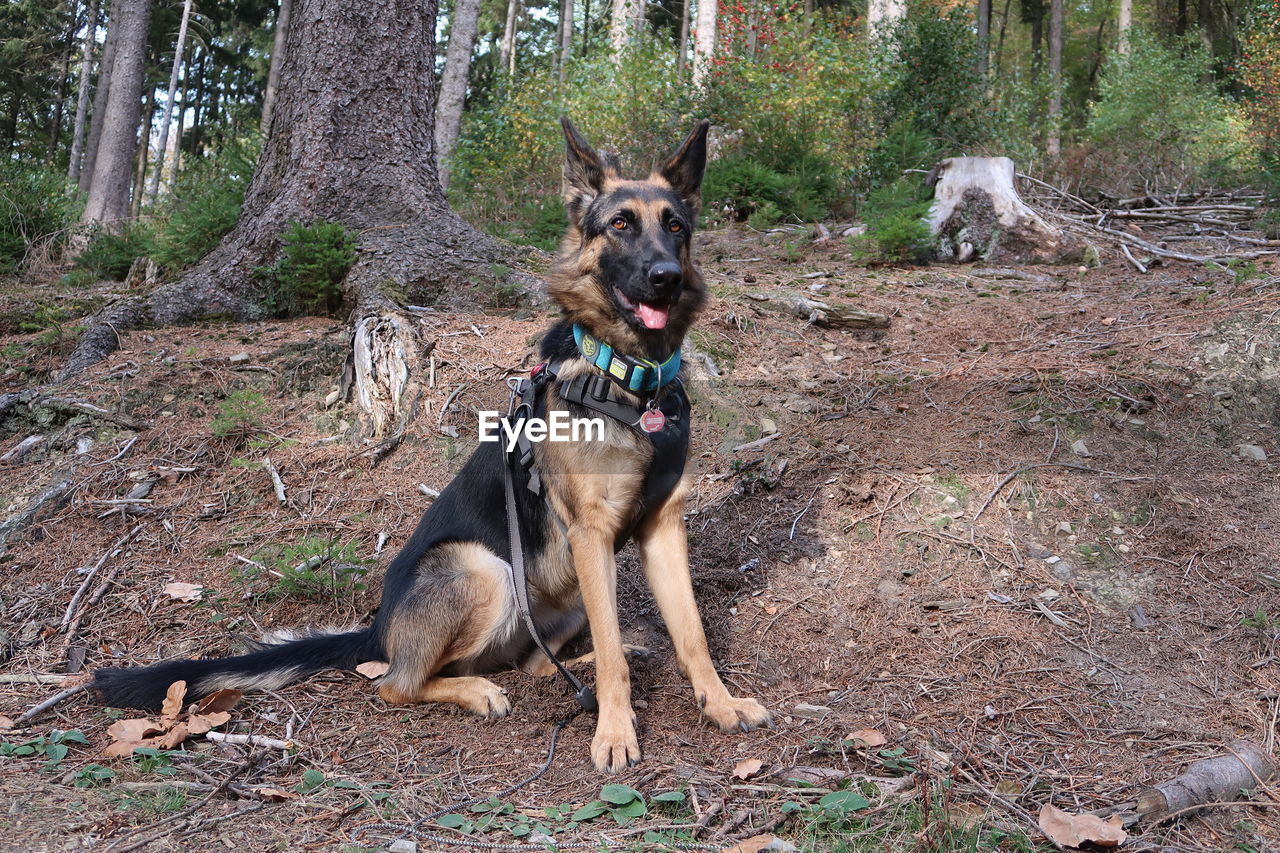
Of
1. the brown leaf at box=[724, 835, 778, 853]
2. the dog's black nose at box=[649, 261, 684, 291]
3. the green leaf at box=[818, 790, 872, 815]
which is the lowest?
the brown leaf at box=[724, 835, 778, 853]

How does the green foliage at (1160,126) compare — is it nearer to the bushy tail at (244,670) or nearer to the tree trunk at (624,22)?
the tree trunk at (624,22)

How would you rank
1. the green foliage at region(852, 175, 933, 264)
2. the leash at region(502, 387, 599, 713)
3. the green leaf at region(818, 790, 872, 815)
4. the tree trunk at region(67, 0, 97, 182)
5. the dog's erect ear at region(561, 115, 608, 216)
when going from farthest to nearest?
the tree trunk at region(67, 0, 97, 182)
the green foliage at region(852, 175, 933, 264)
the dog's erect ear at region(561, 115, 608, 216)
the leash at region(502, 387, 599, 713)
the green leaf at region(818, 790, 872, 815)

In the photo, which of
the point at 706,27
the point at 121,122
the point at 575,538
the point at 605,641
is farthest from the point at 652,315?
the point at 121,122

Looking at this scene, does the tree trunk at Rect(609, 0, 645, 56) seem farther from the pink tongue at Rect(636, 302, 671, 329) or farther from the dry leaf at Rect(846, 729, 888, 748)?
the dry leaf at Rect(846, 729, 888, 748)

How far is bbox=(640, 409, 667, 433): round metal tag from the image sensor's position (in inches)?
135

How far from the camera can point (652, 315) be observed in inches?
137

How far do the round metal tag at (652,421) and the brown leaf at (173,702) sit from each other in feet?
6.61

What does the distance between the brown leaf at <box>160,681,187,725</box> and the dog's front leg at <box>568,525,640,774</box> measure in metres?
1.54

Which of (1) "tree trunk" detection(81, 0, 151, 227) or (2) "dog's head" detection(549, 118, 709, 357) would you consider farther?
(1) "tree trunk" detection(81, 0, 151, 227)

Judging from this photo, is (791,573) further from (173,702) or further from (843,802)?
(173,702)

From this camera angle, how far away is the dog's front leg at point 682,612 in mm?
3309

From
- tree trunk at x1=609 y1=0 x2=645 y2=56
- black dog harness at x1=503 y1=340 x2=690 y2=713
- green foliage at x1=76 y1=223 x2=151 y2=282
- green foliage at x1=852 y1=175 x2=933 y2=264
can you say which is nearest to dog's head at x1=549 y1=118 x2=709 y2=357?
black dog harness at x1=503 y1=340 x2=690 y2=713

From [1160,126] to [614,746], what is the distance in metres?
17.9

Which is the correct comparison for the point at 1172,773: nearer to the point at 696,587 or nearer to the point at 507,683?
the point at 696,587
